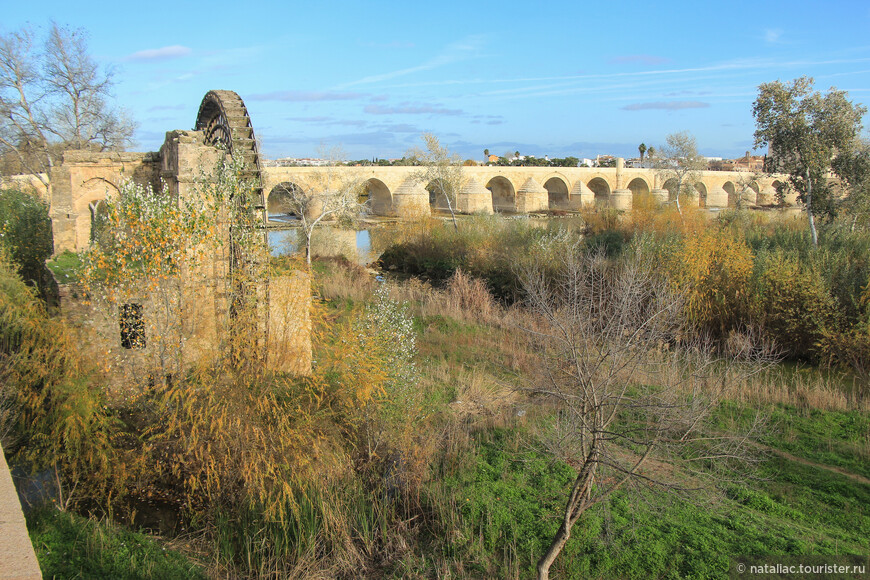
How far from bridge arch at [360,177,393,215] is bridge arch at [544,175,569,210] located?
14.6m

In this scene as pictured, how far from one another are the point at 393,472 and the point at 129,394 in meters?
2.69

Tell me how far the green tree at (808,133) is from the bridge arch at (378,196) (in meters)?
24.3

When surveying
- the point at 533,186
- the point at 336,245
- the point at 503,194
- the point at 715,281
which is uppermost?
the point at 533,186

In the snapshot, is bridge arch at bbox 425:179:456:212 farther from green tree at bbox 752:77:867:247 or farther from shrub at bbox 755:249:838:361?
shrub at bbox 755:249:838:361

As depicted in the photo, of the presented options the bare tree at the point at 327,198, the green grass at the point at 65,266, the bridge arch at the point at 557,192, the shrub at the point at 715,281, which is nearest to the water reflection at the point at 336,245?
the bare tree at the point at 327,198

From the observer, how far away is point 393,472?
17.0ft

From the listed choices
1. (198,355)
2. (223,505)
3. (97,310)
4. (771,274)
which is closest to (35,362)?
(97,310)

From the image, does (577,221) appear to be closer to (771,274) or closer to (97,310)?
(771,274)

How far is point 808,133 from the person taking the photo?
1308cm

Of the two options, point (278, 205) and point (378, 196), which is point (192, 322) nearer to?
point (378, 196)

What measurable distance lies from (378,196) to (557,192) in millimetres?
17843

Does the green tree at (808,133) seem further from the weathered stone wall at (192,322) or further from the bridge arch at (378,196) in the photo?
the bridge arch at (378,196)

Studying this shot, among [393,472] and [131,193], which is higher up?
[131,193]

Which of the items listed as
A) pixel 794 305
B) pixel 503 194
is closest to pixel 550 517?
pixel 794 305
